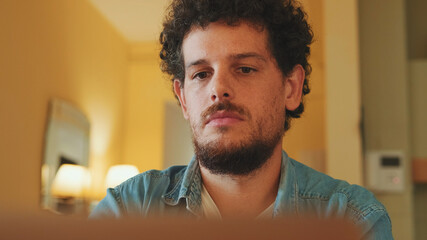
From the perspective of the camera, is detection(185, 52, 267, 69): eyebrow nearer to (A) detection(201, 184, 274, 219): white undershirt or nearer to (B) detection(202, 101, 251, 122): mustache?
(B) detection(202, 101, 251, 122): mustache

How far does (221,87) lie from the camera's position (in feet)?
3.11

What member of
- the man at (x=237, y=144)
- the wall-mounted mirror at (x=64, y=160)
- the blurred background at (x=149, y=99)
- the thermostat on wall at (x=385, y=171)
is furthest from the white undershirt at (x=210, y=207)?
the wall-mounted mirror at (x=64, y=160)

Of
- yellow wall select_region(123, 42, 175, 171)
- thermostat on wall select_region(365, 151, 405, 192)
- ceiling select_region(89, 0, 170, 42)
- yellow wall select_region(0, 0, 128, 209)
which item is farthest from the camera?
yellow wall select_region(123, 42, 175, 171)

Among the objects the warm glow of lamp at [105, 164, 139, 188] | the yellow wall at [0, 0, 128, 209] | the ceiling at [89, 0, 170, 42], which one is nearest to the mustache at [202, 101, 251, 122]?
the yellow wall at [0, 0, 128, 209]

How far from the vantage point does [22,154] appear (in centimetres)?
285

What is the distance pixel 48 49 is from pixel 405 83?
8.27 feet

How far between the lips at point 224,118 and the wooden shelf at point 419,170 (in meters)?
1.01

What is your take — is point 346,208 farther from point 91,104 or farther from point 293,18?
point 91,104

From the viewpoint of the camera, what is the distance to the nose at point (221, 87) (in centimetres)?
95

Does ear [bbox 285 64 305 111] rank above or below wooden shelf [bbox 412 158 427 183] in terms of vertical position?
above

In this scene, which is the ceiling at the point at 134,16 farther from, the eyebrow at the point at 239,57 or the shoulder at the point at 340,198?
the shoulder at the point at 340,198

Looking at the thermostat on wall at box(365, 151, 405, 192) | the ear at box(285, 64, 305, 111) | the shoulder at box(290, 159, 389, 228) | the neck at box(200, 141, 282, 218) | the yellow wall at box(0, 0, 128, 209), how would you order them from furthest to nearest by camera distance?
the yellow wall at box(0, 0, 128, 209) → the thermostat on wall at box(365, 151, 405, 192) → the ear at box(285, 64, 305, 111) → the neck at box(200, 141, 282, 218) → the shoulder at box(290, 159, 389, 228)

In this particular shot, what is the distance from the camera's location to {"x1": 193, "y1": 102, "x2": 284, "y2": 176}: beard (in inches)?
37.9

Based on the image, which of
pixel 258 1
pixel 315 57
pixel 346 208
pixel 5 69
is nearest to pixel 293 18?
pixel 258 1
